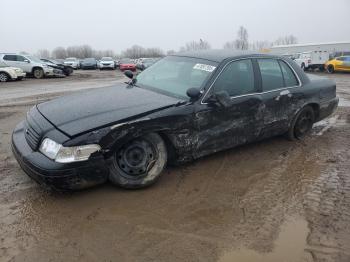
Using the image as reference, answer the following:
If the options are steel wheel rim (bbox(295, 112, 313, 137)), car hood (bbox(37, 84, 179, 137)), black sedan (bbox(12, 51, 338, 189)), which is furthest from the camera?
steel wheel rim (bbox(295, 112, 313, 137))

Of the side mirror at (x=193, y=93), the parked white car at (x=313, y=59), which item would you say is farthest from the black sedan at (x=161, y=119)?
the parked white car at (x=313, y=59)

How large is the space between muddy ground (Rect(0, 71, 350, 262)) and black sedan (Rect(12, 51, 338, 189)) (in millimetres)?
289

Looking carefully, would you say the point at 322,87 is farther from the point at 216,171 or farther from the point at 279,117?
the point at 216,171

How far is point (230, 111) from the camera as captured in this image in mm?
4629

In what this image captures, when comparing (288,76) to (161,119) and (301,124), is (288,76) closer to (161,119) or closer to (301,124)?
(301,124)

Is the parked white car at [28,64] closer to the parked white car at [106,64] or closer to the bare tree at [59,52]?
the parked white car at [106,64]

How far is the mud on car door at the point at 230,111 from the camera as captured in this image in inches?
173

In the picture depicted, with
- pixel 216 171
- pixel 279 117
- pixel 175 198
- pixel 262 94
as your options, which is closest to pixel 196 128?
pixel 216 171

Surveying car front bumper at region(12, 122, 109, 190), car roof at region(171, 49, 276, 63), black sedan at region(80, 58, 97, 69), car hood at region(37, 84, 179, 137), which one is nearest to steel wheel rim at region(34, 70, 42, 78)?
black sedan at region(80, 58, 97, 69)

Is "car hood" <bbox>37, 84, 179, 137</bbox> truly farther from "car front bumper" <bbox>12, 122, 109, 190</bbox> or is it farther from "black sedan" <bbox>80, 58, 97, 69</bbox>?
"black sedan" <bbox>80, 58, 97, 69</bbox>

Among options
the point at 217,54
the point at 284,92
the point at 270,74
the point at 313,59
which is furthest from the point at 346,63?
the point at 217,54

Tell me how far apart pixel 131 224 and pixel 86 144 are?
92cm

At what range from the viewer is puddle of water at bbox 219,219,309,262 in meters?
2.82

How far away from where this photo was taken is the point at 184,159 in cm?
435
